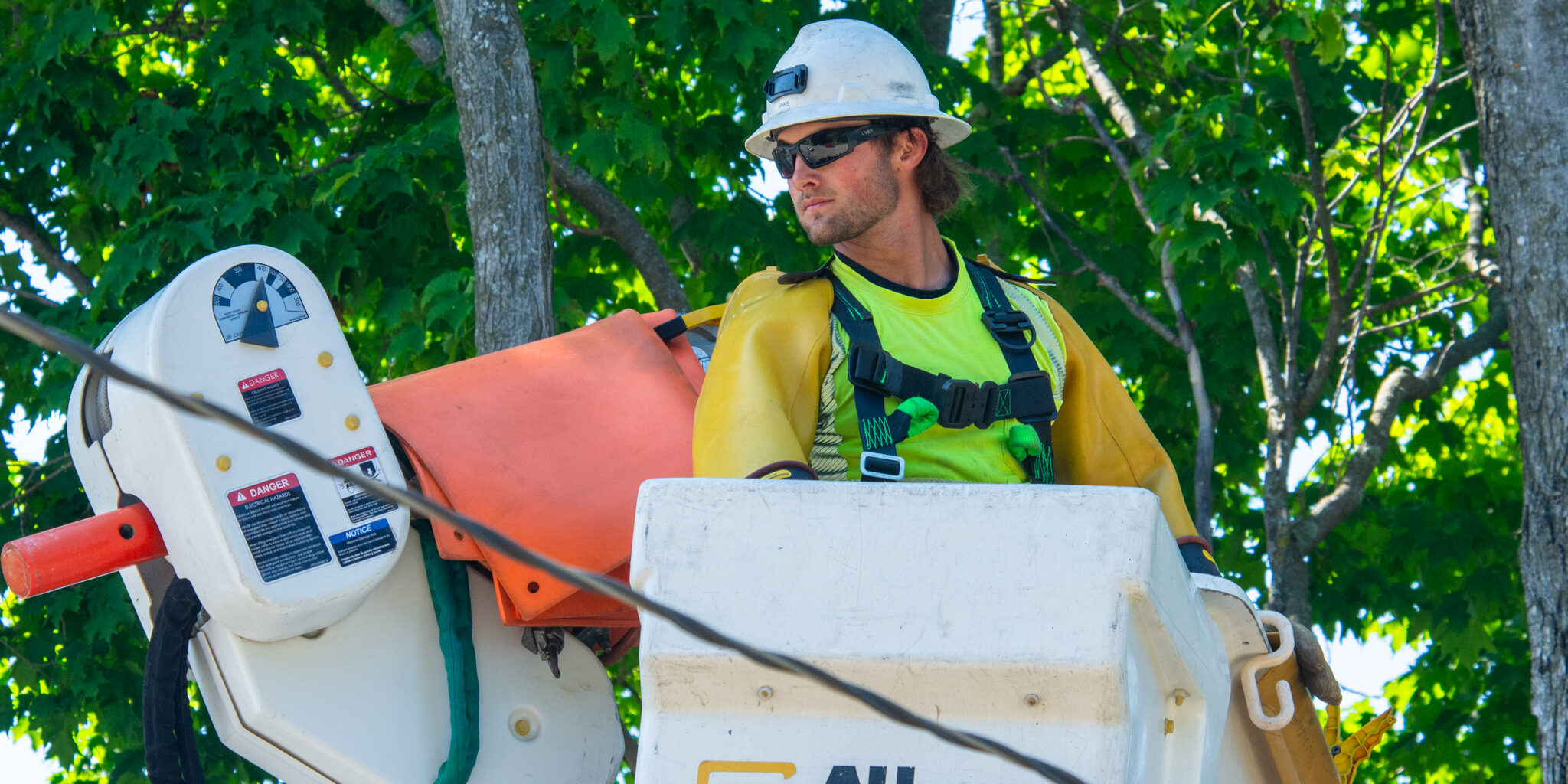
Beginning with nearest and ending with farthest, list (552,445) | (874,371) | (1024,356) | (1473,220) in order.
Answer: (874,371) → (552,445) → (1024,356) → (1473,220)


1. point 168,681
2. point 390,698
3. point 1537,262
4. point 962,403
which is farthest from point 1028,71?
point 168,681

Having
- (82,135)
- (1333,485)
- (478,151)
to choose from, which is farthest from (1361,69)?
(82,135)

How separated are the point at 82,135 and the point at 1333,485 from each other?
5.32 metres

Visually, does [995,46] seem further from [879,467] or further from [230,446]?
[230,446]

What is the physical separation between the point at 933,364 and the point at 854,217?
1.22 ft

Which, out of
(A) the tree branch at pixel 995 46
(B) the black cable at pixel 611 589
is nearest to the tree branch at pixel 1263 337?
(A) the tree branch at pixel 995 46

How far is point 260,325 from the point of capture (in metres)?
2.70

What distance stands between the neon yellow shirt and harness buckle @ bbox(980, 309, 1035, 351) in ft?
0.06

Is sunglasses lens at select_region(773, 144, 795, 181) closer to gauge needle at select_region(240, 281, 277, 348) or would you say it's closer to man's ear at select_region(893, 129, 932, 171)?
man's ear at select_region(893, 129, 932, 171)

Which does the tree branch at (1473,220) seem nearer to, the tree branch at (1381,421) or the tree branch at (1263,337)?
the tree branch at (1381,421)

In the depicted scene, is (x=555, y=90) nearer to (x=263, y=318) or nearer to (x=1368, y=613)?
(x=263, y=318)

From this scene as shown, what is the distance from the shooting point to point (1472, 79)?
449 cm

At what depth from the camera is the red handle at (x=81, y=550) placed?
98.6 inches

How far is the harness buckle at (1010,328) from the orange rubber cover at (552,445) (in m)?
0.56
